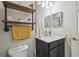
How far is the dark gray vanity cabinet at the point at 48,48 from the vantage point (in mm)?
1747

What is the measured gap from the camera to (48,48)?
5.65 feet

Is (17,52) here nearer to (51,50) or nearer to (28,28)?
(28,28)

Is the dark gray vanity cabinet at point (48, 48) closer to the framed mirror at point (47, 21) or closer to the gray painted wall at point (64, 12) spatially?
the gray painted wall at point (64, 12)

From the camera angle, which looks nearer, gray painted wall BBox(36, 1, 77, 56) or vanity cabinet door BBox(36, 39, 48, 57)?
vanity cabinet door BBox(36, 39, 48, 57)

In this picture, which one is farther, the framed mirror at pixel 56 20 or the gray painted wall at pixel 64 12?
the framed mirror at pixel 56 20

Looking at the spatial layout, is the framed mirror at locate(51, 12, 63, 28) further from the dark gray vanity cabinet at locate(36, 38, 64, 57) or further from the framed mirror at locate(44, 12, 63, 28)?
the dark gray vanity cabinet at locate(36, 38, 64, 57)

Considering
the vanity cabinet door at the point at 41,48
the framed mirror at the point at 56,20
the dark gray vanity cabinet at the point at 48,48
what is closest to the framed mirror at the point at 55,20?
the framed mirror at the point at 56,20

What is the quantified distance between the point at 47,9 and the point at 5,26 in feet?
4.15

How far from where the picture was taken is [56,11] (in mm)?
2416

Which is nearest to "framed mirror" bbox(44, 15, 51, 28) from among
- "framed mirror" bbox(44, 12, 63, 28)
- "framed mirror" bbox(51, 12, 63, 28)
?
"framed mirror" bbox(44, 12, 63, 28)

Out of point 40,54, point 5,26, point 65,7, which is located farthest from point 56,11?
point 5,26

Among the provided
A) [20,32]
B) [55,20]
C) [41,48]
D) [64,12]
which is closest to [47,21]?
[55,20]

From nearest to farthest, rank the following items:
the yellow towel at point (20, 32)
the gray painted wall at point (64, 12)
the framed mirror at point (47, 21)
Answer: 1. the yellow towel at point (20, 32)
2. the gray painted wall at point (64, 12)
3. the framed mirror at point (47, 21)

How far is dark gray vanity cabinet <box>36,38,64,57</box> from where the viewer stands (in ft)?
5.73
